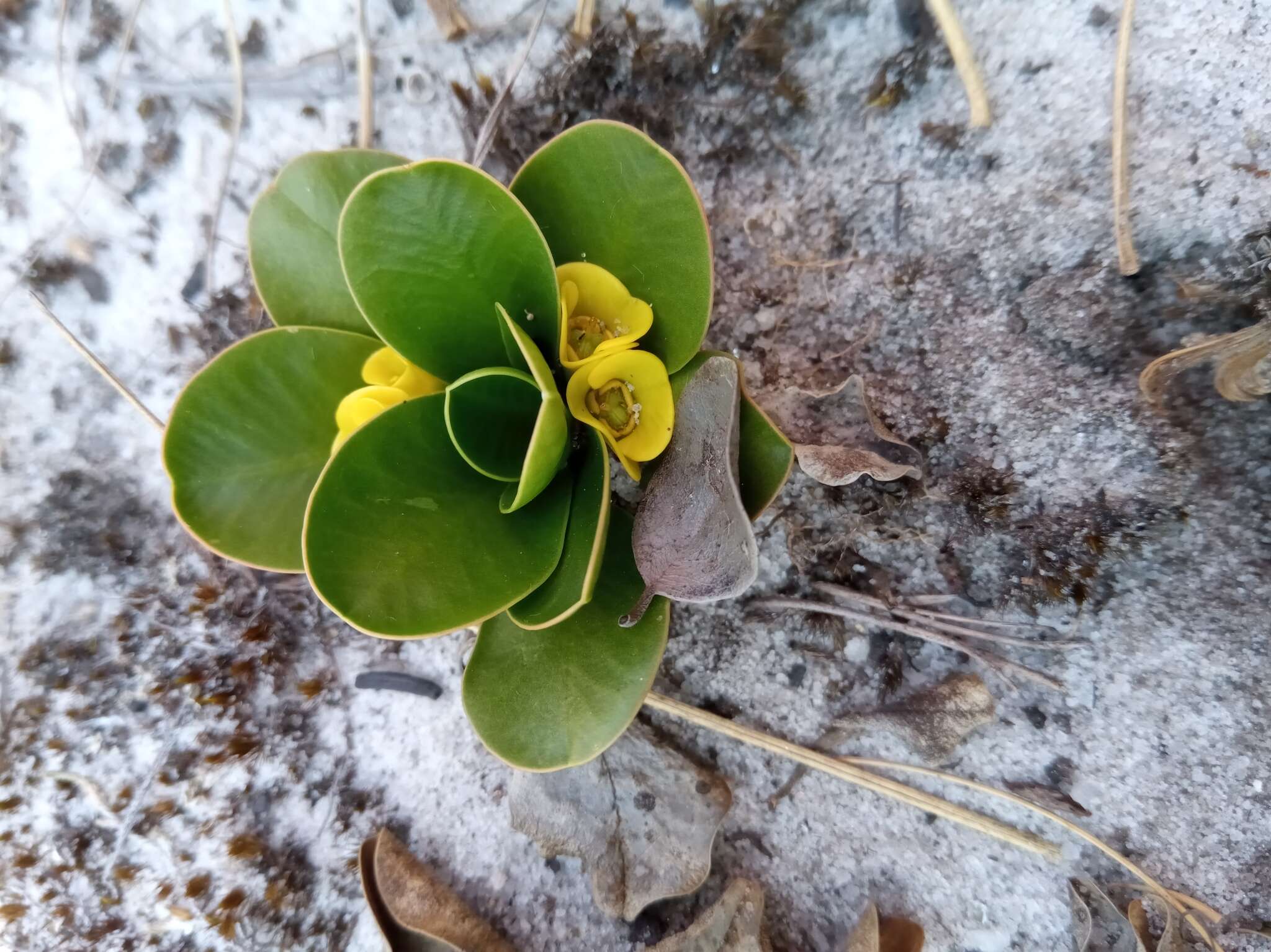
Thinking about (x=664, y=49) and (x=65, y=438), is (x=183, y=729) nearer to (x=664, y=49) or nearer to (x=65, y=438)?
(x=65, y=438)

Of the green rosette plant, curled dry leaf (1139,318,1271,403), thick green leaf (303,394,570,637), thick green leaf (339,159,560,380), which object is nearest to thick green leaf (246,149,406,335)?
the green rosette plant

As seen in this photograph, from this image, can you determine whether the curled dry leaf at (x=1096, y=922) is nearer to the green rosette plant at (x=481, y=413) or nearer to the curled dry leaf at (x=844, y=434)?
the curled dry leaf at (x=844, y=434)

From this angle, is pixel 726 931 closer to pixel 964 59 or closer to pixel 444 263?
pixel 444 263

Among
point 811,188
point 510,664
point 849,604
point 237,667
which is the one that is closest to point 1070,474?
point 849,604

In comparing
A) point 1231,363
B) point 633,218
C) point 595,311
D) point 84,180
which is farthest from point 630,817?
point 84,180

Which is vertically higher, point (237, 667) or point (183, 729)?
point (237, 667)
